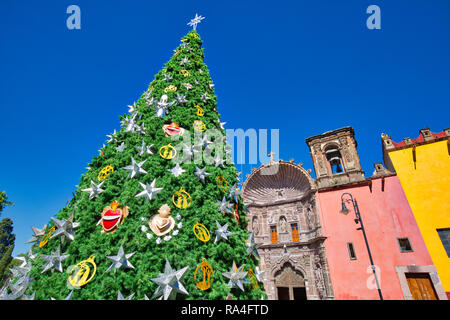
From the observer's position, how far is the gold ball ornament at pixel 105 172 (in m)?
4.67

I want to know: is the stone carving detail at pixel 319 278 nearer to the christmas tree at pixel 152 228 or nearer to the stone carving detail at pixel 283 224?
the stone carving detail at pixel 283 224

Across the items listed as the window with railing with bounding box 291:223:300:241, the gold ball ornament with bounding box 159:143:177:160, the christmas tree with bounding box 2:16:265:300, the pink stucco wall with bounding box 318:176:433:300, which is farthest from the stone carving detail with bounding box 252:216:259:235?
the gold ball ornament with bounding box 159:143:177:160

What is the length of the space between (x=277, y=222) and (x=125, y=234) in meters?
15.7

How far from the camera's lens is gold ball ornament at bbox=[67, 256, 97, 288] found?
10.8 ft

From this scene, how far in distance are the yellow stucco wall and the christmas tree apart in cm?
1197

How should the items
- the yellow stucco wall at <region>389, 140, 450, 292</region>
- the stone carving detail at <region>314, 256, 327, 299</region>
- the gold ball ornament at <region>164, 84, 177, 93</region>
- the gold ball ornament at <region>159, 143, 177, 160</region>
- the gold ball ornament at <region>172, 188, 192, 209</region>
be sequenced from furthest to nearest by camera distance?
the stone carving detail at <region>314, 256, 327, 299</region> → the yellow stucco wall at <region>389, 140, 450, 292</region> → the gold ball ornament at <region>164, 84, 177, 93</region> → the gold ball ornament at <region>159, 143, 177, 160</region> → the gold ball ornament at <region>172, 188, 192, 209</region>

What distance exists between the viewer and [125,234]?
3.55m

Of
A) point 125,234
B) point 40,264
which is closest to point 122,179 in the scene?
point 125,234

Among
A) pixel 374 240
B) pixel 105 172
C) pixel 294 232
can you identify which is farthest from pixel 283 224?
pixel 105 172

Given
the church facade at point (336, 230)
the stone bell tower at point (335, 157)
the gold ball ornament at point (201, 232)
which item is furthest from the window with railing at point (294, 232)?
the gold ball ornament at point (201, 232)

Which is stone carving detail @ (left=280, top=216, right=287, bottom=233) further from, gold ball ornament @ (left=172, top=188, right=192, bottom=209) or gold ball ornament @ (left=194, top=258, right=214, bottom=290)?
gold ball ornament @ (left=194, top=258, right=214, bottom=290)

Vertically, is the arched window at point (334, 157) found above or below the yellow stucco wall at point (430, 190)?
above

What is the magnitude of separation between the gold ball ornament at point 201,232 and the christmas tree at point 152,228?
0.02m

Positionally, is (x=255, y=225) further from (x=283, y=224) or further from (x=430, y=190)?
(x=430, y=190)
